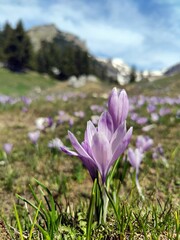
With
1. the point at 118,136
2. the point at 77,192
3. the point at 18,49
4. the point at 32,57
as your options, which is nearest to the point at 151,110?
the point at 77,192

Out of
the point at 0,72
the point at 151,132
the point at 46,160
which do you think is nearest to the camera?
the point at 46,160

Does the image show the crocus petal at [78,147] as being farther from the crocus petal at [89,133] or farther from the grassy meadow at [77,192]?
the grassy meadow at [77,192]

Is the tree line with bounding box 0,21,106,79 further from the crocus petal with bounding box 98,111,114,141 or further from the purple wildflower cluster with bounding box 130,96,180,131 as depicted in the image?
the crocus petal with bounding box 98,111,114,141

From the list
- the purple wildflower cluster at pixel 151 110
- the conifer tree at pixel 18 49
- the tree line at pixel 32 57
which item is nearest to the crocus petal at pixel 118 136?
the purple wildflower cluster at pixel 151 110

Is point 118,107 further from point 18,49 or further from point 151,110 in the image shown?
point 18,49

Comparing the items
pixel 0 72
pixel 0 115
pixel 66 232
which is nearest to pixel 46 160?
pixel 66 232

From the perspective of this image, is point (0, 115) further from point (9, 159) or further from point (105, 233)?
point (105, 233)
